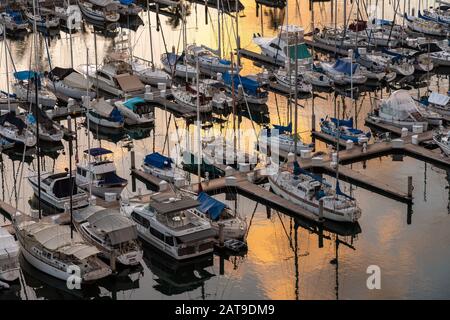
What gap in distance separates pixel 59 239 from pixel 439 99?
30.1 metres

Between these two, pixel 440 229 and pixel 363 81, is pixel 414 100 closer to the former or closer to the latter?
pixel 363 81

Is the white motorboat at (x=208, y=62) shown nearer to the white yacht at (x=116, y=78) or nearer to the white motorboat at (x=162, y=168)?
the white yacht at (x=116, y=78)

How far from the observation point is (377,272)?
50281 millimetres

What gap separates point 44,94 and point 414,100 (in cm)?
2364

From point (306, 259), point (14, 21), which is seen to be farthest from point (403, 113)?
point (14, 21)

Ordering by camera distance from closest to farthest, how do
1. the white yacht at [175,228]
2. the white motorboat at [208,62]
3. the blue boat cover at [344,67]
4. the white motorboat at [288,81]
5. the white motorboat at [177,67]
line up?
the white yacht at [175,228] < the white motorboat at [288,81] < the blue boat cover at [344,67] < the white motorboat at [177,67] < the white motorboat at [208,62]

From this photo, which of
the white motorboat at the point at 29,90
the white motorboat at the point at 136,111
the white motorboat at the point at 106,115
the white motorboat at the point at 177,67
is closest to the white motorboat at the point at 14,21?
the white motorboat at the point at 177,67

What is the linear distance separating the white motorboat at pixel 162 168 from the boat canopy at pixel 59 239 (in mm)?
9785

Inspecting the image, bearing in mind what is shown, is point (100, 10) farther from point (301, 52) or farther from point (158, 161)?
point (158, 161)

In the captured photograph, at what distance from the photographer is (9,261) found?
48.9 metres

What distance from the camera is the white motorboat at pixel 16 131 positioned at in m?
65.6

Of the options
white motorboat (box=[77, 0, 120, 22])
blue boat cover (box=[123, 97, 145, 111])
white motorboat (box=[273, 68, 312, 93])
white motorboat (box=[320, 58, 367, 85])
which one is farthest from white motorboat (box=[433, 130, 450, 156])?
white motorboat (box=[77, 0, 120, 22])

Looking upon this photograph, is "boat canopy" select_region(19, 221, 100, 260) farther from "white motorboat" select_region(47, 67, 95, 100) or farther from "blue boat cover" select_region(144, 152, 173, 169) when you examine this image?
"white motorboat" select_region(47, 67, 95, 100)
